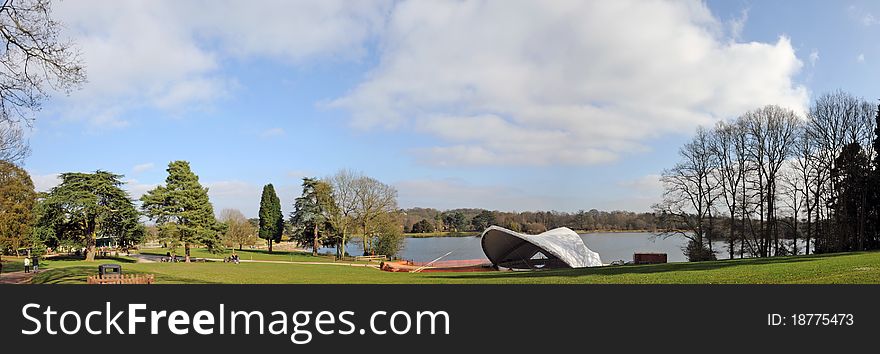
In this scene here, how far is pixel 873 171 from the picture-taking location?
34906mm

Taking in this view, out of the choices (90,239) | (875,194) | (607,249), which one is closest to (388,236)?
(90,239)

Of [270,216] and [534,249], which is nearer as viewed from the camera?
[534,249]

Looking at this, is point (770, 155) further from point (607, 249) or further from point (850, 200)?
point (607, 249)

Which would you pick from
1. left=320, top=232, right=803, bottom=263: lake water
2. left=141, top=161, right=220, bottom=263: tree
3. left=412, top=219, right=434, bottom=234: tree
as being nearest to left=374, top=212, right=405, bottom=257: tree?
left=320, top=232, right=803, bottom=263: lake water

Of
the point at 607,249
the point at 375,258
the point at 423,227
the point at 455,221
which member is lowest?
the point at 607,249

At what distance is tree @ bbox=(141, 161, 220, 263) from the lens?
1590 inches

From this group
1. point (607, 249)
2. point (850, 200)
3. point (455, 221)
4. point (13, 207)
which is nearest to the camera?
point (13, 207)

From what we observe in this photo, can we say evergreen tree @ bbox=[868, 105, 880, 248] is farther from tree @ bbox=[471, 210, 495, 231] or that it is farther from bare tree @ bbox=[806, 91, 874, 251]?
tree @ bbox=[471, 210, 495, 231]

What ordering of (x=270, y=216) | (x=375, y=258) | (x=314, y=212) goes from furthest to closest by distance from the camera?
(x=270, y=216) → (x=314, y=212) → (x=375, y=258)

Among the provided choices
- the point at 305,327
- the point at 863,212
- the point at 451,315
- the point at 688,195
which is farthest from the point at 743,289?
the point at 863,212

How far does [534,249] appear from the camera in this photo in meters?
41.9

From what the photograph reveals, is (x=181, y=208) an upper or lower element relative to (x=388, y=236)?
upper

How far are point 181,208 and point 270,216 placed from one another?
2227 centimetres

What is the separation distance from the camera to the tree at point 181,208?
132 ft
